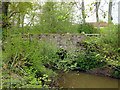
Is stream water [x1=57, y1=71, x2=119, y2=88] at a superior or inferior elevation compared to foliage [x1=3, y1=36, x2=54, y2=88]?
inferior

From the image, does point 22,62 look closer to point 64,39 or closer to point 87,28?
point 64,39

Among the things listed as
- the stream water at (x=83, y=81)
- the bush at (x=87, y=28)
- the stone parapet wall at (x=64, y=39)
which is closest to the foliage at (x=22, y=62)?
the stream water at (x=83, y=81)

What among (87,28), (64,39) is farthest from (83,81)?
(87,28)

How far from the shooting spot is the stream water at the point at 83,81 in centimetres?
362

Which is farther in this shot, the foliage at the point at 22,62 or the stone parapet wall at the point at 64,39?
the stone parapet wall at the point at 64,39

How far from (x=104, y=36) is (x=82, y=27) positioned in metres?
4.20

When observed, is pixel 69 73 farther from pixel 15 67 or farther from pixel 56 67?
pixel 15 67

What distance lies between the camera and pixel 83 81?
13.0 ft

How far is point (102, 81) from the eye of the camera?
3.98m

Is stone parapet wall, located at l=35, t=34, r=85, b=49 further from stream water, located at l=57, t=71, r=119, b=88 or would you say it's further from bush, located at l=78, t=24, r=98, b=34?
bush, located at l=78, t=24, r=98, b=34

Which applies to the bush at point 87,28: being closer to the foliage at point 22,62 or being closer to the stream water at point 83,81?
the stream water at point 83,81

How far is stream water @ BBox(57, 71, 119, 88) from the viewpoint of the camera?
3.62m

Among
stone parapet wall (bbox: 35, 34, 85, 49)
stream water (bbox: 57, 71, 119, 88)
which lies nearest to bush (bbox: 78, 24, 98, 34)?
stone parapet wall (bbox: 35, 34, 85, 49)

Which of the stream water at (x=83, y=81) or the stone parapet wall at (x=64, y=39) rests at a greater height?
the stone parapet wall at (x=64, y=39)
